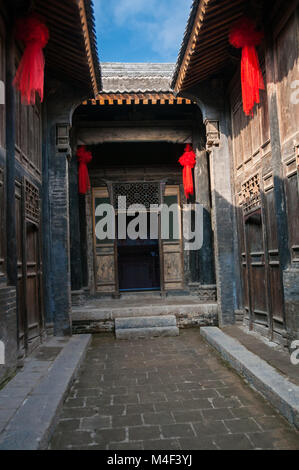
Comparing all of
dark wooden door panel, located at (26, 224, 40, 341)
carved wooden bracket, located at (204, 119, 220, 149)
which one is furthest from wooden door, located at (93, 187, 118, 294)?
dark wooden door panel, located at (26, 224, 40, 341)

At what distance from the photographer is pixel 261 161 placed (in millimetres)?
6598

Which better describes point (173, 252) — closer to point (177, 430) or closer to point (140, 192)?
point (140, 192)

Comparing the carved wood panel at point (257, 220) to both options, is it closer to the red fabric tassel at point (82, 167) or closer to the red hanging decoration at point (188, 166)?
the red hanging decoration at point (188, 166)

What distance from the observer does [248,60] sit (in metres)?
5.58

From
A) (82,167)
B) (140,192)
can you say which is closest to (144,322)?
(82,167)

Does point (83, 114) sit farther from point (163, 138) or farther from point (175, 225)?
point (175, 225)

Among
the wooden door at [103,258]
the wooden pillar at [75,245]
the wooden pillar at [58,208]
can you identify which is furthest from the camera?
the wooden door at [103,258]

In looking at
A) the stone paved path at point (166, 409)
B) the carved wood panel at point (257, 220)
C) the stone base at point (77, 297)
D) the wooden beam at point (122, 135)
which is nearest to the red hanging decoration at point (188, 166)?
the wooden beam at point (122, 135)

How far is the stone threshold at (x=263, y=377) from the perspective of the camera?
11.7ft

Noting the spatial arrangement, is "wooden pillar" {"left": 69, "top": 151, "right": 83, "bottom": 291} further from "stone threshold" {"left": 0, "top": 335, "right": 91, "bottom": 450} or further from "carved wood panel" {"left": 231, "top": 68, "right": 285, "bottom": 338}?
"carved wood panel" {"left": 231, "top": 68, "right": 285, "bottom": 338}

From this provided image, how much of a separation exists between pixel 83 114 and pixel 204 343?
642cm

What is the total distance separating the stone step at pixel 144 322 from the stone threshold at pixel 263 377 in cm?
172

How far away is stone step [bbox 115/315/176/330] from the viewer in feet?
26.8

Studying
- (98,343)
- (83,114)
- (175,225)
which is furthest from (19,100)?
(175,225)
